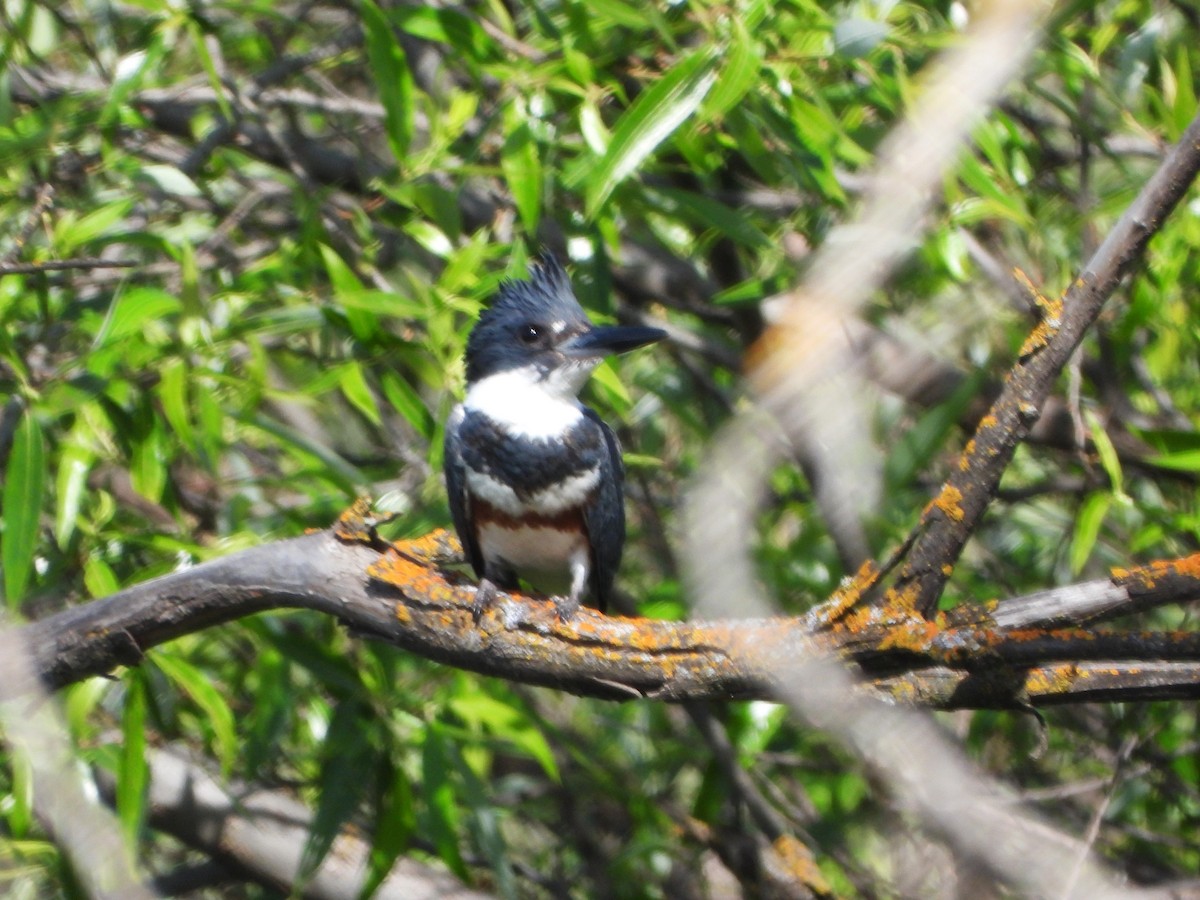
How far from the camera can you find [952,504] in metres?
1.80

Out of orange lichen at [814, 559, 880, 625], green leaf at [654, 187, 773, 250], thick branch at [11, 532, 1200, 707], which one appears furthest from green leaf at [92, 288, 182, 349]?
orange lichen at [814, 559, 880, 625]

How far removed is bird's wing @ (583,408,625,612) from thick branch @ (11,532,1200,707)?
54cm

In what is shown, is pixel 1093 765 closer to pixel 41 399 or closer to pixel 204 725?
pixel 204 725

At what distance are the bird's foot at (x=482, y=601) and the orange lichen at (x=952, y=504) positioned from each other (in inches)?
27.7

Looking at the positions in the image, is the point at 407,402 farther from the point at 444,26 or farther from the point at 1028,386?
the point at 1028,386

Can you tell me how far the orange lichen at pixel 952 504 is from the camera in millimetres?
1794

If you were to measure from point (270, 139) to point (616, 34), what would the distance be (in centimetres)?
103

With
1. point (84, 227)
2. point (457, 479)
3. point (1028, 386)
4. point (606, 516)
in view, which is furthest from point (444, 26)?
point (1028, 386)

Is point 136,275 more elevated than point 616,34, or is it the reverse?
point 616,34

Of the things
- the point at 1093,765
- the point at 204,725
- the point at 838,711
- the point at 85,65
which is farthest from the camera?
the point at 85,65

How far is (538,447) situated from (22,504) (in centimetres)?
100

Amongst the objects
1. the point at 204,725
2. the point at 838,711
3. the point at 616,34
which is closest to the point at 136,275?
the point at 204,725

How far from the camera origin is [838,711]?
3.58 ft

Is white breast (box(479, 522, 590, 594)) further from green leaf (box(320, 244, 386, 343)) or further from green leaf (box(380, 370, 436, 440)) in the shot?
green leaf (box(320, 244, 386, 343))
